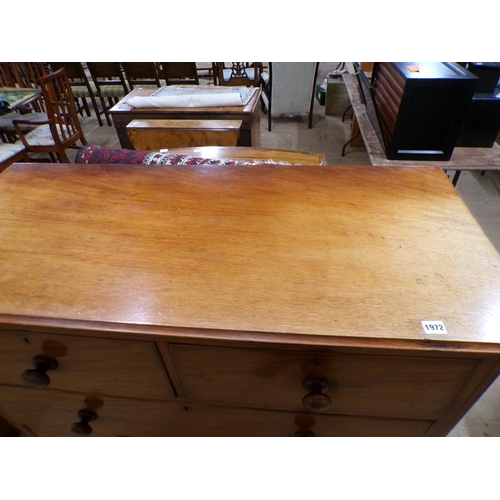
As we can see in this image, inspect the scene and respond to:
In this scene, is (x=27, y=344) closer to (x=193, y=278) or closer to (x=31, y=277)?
(x=31, y=277)

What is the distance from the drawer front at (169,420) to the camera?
71cm

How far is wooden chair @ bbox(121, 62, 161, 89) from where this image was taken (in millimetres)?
3594

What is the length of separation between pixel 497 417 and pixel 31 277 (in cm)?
168

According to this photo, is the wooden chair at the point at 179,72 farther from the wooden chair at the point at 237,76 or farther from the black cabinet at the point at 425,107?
the black cabinet at the point at 425,107

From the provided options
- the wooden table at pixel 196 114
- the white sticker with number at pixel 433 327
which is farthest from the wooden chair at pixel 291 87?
the white sticker with number at pixel 433 327

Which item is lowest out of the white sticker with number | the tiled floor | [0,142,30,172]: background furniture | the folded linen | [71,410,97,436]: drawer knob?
the tiled floor

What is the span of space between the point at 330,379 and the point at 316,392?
37 mm

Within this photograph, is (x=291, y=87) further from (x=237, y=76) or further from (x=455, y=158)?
(x=455, y=158)

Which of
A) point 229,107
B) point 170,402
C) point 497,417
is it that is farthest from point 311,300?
point 229,107

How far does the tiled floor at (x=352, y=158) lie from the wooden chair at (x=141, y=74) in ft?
2.09

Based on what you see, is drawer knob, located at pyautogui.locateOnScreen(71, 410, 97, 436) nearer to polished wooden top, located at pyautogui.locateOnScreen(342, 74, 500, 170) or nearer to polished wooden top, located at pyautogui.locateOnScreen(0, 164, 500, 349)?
polished wooden top, located at pyautogui.locateOnScreen(0, 164, 500, 349)

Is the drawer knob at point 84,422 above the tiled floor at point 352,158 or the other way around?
above

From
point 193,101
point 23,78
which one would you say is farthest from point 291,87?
point 23,78

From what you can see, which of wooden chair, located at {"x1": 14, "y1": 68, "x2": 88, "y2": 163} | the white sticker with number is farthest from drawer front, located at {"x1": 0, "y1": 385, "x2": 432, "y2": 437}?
wooden chair, located at {"x1": 14, "y1": 68, "x2": 88, "y2": 163}
